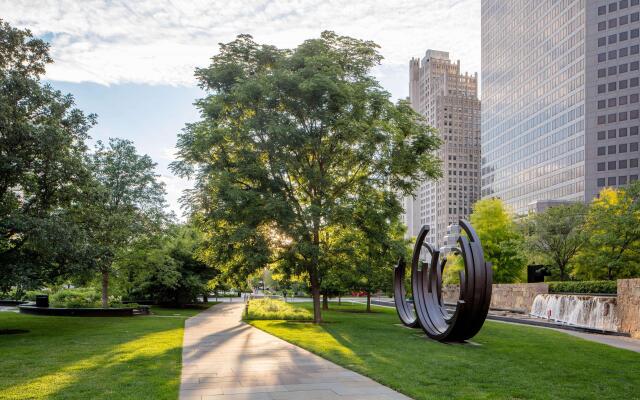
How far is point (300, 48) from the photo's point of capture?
2778 cm

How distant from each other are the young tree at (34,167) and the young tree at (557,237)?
37657mm

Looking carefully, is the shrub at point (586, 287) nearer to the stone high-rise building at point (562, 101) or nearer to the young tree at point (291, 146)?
the young tree at point (291, 146)

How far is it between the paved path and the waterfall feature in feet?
58.8

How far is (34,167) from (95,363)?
9864mm

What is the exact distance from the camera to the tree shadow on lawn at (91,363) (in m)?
9.88

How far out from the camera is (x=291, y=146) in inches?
1056

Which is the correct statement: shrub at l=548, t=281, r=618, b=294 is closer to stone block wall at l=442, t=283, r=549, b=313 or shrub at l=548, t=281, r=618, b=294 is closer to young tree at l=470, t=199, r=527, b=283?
stone block wall at l=442, t=283, r=549, b=313

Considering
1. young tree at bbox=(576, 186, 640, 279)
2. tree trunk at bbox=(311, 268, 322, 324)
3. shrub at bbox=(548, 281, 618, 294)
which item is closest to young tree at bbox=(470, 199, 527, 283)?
young tree at bbox=(576, 186, 640, 279)

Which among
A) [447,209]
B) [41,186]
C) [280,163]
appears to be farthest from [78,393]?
[447,209]

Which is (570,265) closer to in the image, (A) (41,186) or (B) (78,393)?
(A) (41,186)

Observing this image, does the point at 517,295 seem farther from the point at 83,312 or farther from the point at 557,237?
the point at 83,312

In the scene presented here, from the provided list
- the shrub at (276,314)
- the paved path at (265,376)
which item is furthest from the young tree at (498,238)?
the paved path at (265,376)

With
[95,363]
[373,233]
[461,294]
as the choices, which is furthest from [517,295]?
[95,363]

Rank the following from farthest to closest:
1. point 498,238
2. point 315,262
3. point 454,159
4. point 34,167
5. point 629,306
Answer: point 454,159, point 498,238, point 315,262, point 629,306, point 34,167
